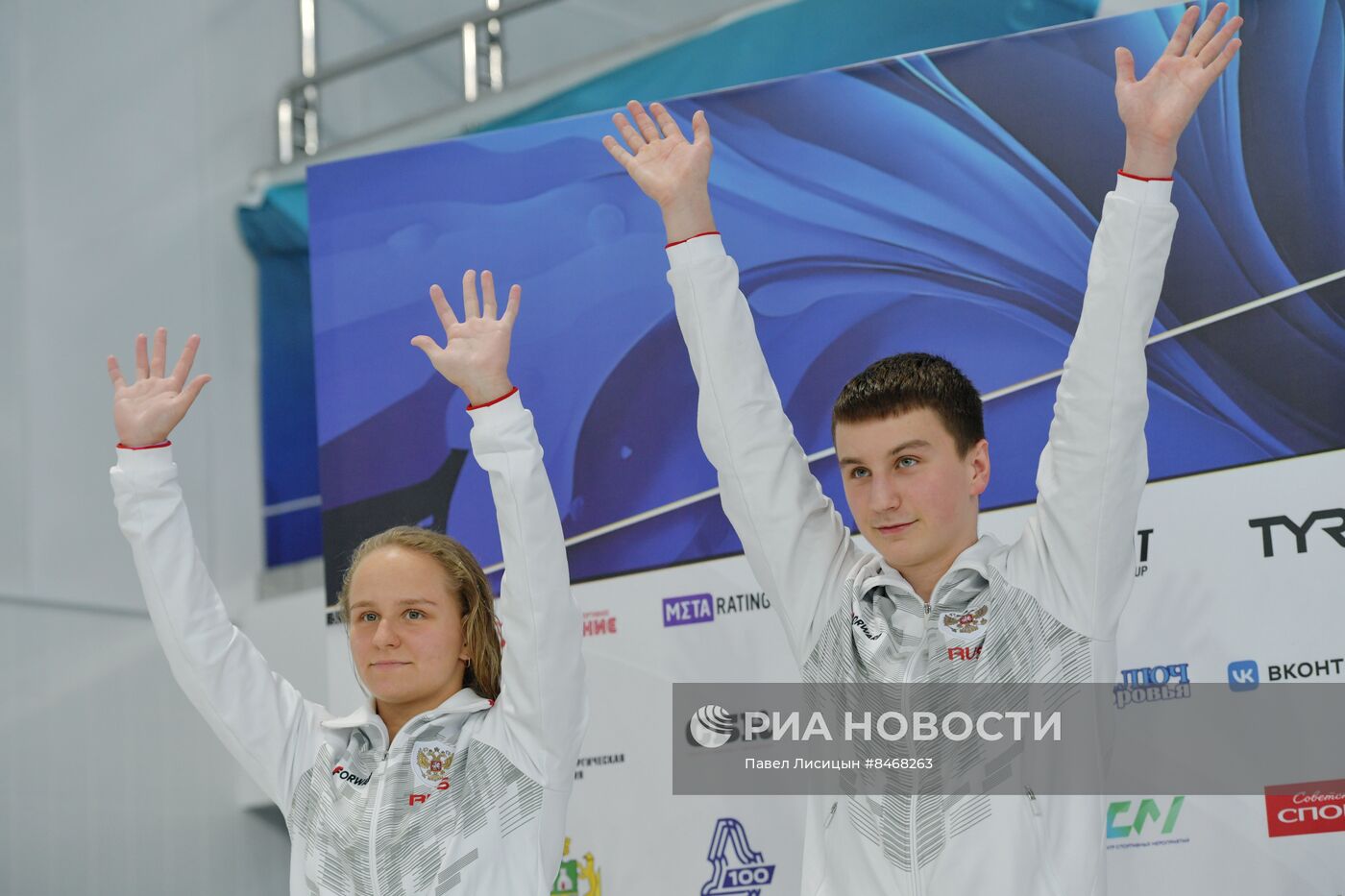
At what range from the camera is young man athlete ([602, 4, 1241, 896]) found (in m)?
2.17

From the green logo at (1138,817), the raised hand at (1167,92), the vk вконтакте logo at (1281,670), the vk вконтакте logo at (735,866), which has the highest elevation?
the raised hand at (1167,92)

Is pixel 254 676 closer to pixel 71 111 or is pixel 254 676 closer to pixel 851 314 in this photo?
pixel 851 314

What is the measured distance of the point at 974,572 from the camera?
2348 mm

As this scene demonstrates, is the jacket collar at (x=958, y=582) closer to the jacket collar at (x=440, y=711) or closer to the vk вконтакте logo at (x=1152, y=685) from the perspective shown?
the jacket collar at (x=440, y=711)

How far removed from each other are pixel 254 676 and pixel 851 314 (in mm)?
1796

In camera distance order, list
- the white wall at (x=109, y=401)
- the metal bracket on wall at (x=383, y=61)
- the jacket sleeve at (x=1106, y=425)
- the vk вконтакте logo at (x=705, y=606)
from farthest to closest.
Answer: the metal bracket on wall at (x=383, y=61) < the white wall at (x=109, y=401) < the vk вконтакте logo at (x=705, y=606) < the jacket sleeve at (x=1106, y=425)

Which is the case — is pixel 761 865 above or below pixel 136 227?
below

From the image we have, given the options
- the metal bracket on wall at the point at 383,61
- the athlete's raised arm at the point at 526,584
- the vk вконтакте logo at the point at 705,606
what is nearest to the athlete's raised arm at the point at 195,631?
the athlete's raised arm at the point at 526,584

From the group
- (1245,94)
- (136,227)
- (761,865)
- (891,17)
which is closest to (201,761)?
(136,227)

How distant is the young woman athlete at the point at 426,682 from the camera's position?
233 centimetres

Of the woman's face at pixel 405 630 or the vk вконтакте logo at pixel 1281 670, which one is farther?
the vk вконтакте logo at pixel 1281 670

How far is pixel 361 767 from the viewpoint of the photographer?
247 cm

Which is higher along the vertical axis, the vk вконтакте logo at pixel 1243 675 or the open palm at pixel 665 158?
the open palm at pixel 665 158

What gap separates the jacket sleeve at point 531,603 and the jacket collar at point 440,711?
88mm
